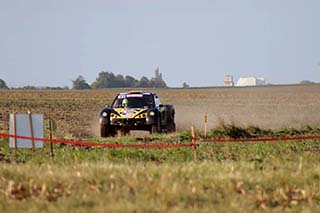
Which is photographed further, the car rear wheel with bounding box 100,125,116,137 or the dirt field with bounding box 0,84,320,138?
the dirt field with bounding box 0,84,320,138

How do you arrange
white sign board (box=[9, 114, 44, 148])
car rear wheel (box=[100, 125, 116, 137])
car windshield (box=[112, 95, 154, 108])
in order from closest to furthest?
white sign board (box=[9, 114, 44, 148])
car rear wheel (box=[100, 125, 116, 137])
car windshield (box=[112, 95, 154, 108])

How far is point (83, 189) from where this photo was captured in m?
9.37

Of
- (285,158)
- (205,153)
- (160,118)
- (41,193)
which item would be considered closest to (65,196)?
(41,193)

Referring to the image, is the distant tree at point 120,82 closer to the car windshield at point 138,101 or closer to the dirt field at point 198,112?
the dirt field at point 198,112

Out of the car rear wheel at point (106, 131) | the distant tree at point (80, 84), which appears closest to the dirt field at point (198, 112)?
the car rear wheel at point (106, 131)

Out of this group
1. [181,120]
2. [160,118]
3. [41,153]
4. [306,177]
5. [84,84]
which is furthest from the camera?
[84,84]

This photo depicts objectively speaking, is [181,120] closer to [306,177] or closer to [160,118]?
[160,118]

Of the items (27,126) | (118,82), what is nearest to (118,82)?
(118,82)

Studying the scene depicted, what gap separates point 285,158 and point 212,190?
4.47m

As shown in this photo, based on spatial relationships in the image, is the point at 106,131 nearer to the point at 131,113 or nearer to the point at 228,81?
the point at 131,113

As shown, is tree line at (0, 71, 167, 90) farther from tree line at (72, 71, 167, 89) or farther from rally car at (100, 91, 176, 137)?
rally car at (100, 91, 176, 137)

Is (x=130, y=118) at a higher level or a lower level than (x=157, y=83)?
lower

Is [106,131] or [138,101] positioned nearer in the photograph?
[106,131]

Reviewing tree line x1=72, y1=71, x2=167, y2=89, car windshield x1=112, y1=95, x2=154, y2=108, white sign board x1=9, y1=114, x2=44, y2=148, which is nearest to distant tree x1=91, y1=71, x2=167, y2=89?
tree line x1=72, y1=71, x2=167, y2=89
